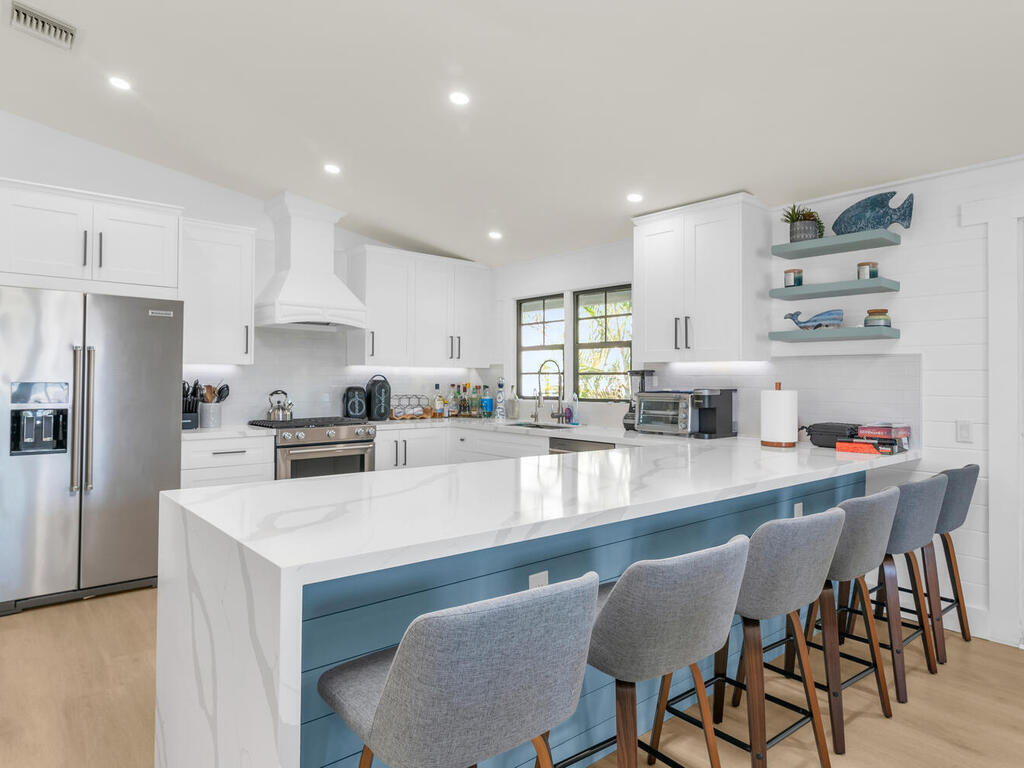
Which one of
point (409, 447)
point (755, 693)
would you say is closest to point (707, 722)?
point (755, 693)

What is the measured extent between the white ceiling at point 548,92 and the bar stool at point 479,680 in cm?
223

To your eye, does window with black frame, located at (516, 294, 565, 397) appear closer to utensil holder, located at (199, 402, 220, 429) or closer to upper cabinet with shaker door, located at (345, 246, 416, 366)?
upper cabinet with shaker door, located at (345, 246, 416, 366)

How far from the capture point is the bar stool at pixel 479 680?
101 cm

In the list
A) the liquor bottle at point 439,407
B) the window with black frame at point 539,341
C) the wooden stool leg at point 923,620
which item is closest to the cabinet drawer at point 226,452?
the liquor bottle at point 439,407

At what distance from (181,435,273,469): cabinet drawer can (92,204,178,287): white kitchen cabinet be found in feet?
3.50

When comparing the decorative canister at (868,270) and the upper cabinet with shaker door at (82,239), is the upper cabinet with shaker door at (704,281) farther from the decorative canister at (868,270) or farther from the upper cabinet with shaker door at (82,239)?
the upper cabinet with shaker door at (82,239)

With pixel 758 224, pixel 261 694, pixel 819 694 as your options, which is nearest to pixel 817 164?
pixel 758 224

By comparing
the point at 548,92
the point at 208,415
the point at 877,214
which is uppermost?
the point at 548,92

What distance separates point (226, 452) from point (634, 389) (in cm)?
296

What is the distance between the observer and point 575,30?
2508mm

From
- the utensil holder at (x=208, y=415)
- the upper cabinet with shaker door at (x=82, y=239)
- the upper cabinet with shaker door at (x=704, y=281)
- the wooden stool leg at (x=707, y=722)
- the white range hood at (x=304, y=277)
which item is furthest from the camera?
the white range hood at (x=304, y=277)

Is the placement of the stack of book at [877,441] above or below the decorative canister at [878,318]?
below

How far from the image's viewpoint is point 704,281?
3.90m

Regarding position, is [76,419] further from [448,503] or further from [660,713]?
[660,713]
